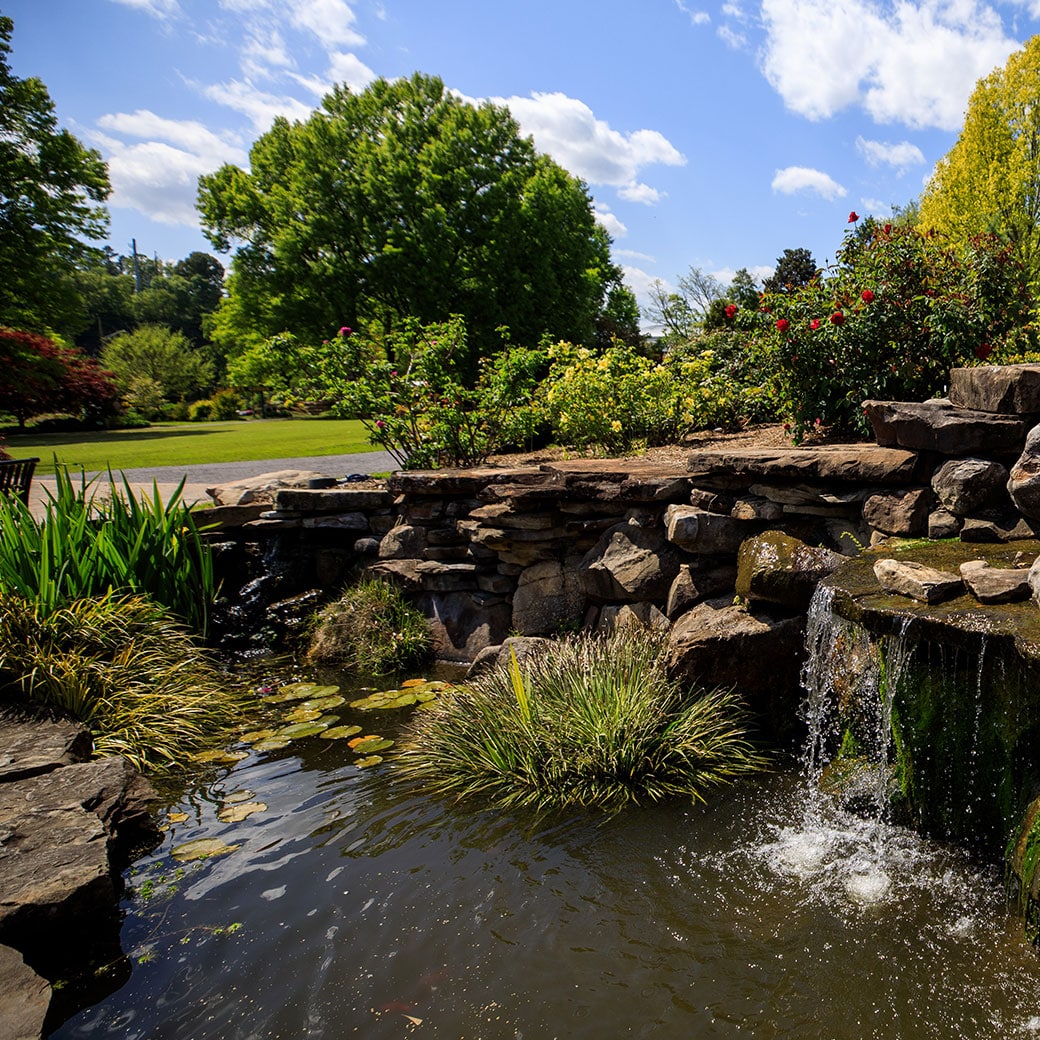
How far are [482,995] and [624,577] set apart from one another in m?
3.16

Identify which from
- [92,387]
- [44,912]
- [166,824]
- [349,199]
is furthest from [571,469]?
[92,387]

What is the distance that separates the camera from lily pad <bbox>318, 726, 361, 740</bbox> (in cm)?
492

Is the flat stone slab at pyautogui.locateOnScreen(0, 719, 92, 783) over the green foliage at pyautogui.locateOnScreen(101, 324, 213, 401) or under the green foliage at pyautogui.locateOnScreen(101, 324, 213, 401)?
under

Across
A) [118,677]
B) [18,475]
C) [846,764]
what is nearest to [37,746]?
[118,677]

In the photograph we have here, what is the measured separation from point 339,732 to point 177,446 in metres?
17.1

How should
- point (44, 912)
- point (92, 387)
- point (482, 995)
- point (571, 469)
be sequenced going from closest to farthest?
point (482, 995)
point (44, 912)
point (571, 469)
point (92, 387)

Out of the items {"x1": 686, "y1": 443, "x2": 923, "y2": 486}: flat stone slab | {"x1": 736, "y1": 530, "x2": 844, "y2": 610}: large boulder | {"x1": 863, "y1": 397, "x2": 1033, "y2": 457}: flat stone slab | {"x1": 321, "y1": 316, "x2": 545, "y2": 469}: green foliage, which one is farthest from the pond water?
{"x1": 321, "y1": 316, "x2": 545, "y2": 469}: green foliage

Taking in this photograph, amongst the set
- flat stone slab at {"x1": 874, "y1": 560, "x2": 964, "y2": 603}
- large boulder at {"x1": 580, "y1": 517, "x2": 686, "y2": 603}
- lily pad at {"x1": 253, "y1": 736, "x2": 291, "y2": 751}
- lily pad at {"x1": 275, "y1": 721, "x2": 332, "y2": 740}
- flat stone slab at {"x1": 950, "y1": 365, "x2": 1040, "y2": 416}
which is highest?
flat stone slab at {"x1": 950, "y1": 365, "x2": 1040, "y2": 416}

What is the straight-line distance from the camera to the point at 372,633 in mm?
6391

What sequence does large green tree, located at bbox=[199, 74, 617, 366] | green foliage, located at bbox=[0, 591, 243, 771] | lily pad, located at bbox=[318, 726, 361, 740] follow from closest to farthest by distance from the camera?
→ green foliage, located at bbox=[0, 591, 243, 771] → lily pad, located at bbox=[318, 726, 361, 740] → large green tree, located at bbox=[199, 74, 617, 366]

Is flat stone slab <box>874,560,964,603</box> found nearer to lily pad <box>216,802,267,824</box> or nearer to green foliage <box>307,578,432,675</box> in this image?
lily pad <box>216,802,267,824</box>

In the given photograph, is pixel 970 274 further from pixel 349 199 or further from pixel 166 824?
pixel 349 199

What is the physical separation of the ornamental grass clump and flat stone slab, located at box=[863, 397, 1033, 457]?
1.86 metres

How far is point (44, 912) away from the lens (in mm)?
2881
